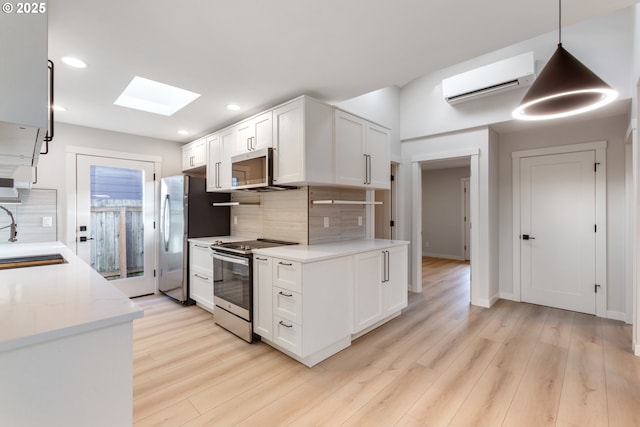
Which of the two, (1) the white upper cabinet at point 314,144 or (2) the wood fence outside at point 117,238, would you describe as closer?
(1) the white upper cabinet at point 314,144

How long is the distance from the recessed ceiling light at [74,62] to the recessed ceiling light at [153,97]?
0.82 m

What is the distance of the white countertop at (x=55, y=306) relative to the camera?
2.99ft

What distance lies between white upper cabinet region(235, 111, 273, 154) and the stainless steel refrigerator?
96 centimetres

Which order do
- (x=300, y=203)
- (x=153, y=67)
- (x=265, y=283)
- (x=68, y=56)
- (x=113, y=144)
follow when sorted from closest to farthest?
(x=68, y=56)
(x=153, y=67)
(x=265, y=283)
(x=300, y=203)
(x=113, y=144)

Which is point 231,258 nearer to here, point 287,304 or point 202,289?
point 287,304

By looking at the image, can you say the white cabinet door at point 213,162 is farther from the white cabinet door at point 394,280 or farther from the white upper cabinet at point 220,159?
the white cabinet door at point 394,280

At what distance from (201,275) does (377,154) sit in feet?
8.60

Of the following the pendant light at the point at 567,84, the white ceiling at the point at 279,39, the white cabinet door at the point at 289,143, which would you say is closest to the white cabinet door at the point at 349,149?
the white ceiling at the point at 279,39

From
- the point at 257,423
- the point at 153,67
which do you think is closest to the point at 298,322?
the point at 257,423

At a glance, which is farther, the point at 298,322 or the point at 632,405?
the point at 298,322

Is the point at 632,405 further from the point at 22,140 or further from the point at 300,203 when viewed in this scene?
the point at 22,140

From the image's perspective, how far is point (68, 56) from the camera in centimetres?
208

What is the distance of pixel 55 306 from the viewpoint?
112 centimetres

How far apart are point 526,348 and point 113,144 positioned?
5405mm
